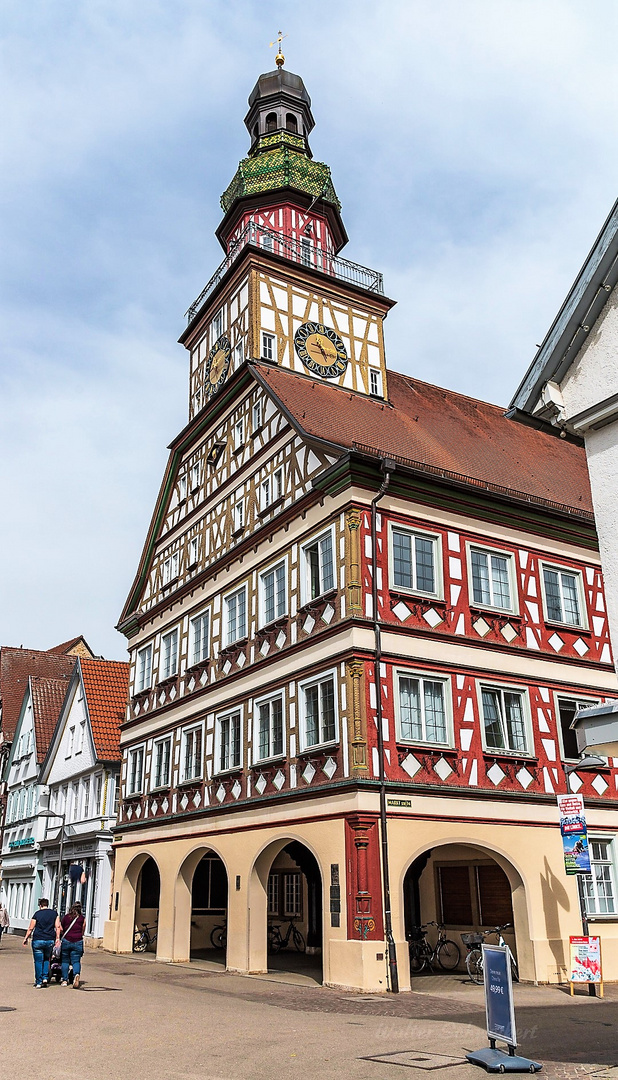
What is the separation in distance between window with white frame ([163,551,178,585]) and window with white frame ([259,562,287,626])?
6.20 m

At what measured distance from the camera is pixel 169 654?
88.5 ft


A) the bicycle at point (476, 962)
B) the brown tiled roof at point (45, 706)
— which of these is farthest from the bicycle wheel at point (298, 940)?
the brown tiled roof at point (45, 706)

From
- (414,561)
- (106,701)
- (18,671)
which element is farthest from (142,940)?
(18,671)

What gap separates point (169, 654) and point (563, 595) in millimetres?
11525

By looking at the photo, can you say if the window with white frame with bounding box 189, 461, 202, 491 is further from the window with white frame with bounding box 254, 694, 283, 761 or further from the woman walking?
the woman walking

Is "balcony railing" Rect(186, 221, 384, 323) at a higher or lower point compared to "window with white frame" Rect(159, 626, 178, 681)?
higher

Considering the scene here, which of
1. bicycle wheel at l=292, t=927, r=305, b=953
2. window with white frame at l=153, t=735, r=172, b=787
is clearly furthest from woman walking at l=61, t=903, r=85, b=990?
bicycle wheel at l=292, t=927, r=305, b=953

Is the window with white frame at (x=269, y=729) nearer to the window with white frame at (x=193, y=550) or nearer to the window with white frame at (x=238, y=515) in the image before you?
the window with white frame at (x=238, y=515)

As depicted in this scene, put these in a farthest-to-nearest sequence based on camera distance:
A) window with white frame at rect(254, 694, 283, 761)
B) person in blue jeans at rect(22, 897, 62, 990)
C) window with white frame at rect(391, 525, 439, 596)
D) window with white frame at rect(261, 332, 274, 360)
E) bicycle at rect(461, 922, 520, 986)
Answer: window with white frame at rect(261, 332, 274, 360) < window with white frame at rect(254, 694, 283, 761) < window with white frame at rect(391, 525, 439, 596) < bicycle at rect(461, 922, 520, 986) < person in blue jeans at rect(22, 897, 62, 990)

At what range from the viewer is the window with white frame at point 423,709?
17.9 metres

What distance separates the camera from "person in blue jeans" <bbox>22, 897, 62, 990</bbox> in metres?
16.7

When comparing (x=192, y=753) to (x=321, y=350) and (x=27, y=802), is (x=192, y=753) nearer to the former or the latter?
(x=321, y=350)

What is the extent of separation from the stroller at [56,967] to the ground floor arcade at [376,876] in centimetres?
401

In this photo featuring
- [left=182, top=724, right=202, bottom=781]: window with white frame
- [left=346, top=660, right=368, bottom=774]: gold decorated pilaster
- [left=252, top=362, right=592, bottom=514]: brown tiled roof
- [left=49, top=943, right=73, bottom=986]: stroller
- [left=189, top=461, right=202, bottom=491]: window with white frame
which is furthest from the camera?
[left=189, top=461, right=202, bottom=491]: window with white frame
